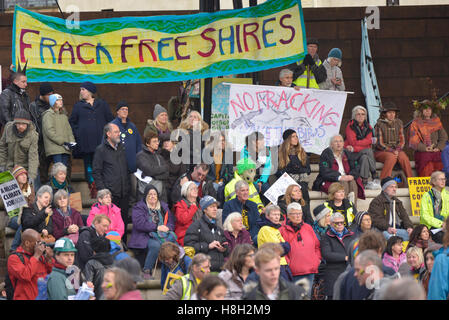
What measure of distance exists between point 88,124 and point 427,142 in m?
5.35

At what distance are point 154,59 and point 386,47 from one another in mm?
5477

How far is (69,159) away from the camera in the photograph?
14.8 metres

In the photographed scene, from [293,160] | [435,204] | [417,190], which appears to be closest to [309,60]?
[293,160]

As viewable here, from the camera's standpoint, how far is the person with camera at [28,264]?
462 inches

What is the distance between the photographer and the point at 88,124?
48.8 ft

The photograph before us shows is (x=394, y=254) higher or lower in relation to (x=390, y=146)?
lower

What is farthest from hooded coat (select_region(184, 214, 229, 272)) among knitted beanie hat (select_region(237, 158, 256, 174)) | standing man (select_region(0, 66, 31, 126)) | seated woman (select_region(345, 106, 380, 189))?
standing man (select_region(0, 66, 31, 126))

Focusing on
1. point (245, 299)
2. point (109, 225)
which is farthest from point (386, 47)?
point (245, 299)

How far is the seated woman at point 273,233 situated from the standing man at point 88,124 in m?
3.23

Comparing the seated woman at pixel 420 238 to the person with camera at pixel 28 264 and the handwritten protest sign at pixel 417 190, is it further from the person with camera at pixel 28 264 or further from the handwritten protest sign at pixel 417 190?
the person with camera at pixel 28 264

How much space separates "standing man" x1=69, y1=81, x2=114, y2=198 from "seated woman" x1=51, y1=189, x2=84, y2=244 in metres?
1.92

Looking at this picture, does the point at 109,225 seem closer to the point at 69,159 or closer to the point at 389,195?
the point at 69,159

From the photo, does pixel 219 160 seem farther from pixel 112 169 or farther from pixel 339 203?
pixel 339 203

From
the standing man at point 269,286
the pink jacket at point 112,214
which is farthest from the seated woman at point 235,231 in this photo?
the standing man at point 269,286
